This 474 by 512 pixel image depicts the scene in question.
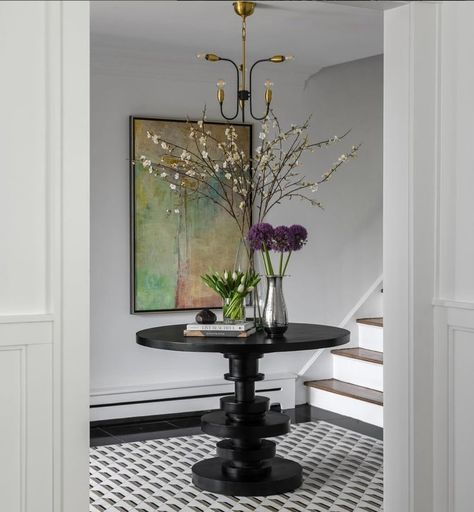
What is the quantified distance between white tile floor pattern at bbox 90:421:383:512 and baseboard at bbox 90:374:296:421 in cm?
56

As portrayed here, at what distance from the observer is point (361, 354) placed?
6.43 meters

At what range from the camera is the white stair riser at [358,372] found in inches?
241

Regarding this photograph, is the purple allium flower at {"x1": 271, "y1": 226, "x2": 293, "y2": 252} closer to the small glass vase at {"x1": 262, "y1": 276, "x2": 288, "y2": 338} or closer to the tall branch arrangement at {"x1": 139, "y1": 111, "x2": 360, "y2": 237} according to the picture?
the small glass vase at {"x1": 262, "y1": 276, "x2": 288, "y2": 338}

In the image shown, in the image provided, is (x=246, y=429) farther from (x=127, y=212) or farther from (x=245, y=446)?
(x=127, y=212)

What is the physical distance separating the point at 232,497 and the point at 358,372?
230 centimetres

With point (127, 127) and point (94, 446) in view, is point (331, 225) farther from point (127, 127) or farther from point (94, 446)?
point (94, 446)

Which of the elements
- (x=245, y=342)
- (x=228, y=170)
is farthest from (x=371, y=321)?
(x=245, y=342)

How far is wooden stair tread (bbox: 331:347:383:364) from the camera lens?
20.2 ft
